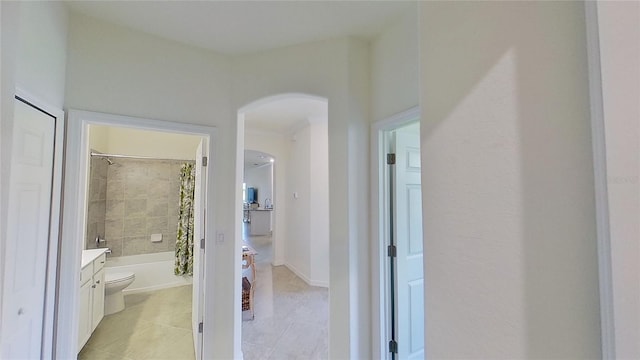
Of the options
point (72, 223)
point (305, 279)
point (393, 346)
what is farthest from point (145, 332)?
point (393, 346)

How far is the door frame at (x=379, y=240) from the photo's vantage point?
76.8 inches

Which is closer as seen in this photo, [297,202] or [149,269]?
[149,269]

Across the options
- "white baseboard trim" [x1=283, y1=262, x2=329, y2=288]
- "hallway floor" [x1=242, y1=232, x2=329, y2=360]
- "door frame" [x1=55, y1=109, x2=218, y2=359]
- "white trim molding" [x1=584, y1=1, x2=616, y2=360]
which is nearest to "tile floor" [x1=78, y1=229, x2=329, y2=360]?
"hallway floor" [x1=242, y1=232, x2=329, y2=360]

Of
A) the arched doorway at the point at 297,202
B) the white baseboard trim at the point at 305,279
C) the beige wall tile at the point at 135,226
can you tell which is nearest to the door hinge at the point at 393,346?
the arched doorway at the point at 297,202

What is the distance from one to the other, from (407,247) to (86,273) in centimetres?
276

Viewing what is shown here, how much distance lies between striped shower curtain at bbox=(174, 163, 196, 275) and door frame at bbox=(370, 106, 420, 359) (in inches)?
120

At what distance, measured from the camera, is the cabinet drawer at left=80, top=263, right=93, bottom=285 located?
2289mm

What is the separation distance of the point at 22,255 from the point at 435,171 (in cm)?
199

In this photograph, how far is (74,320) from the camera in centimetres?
171

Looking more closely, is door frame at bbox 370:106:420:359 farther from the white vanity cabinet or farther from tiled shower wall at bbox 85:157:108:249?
tiled shower wall at bbox 85:157:108:249

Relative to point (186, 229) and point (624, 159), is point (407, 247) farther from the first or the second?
point (186, 229)

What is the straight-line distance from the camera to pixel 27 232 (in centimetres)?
142

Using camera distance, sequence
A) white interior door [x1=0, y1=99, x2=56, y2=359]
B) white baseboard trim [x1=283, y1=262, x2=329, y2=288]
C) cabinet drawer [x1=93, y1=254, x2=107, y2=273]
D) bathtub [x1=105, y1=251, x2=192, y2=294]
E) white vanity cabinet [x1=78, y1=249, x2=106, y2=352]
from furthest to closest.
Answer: white baseboard trim [x1=283, y1=262, x2=329, y2=288] < bathtub [x1=105, y1=251, x2=192, y2=294] < cabinet drawer [x1=93, y1=254, x2=107, y2=273] < white vanity cabinet [x1=78, y1=249, x2=106, y2=352] < white interior door [x1=0, y1=99, x2=56, y2=359]

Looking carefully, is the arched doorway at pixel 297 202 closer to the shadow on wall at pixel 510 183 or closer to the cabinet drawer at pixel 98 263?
the cabinet drawer at pixel 98 263
